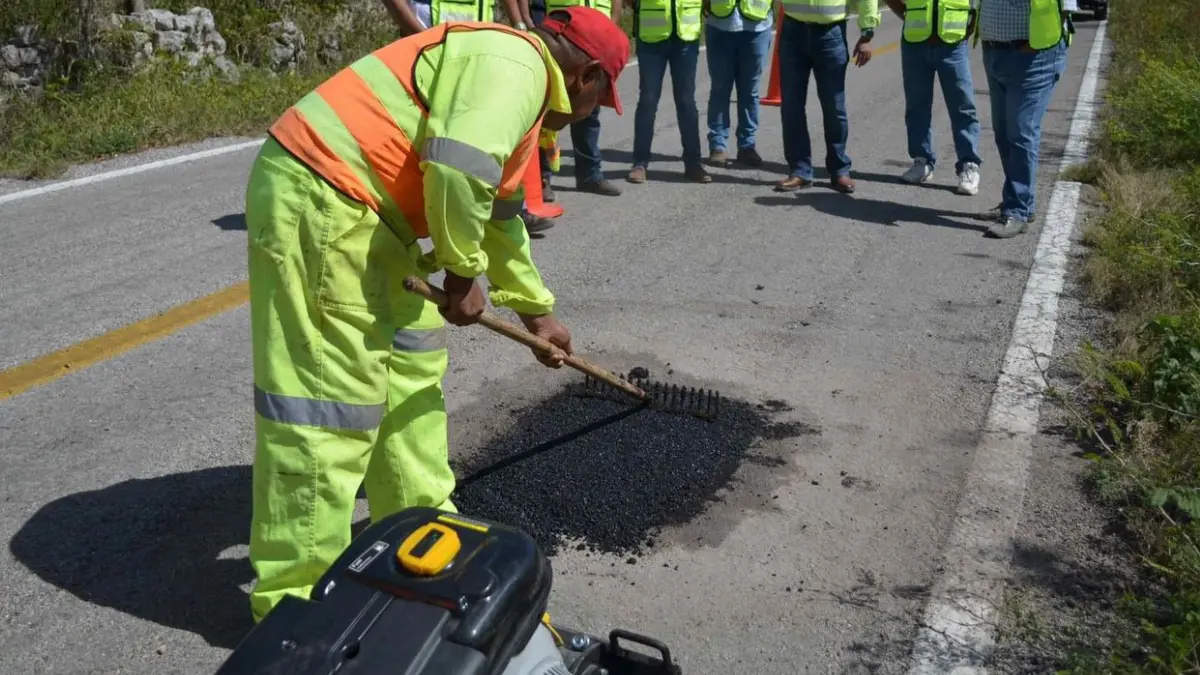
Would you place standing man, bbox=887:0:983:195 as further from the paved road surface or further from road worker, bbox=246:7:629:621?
road worker, bbox=246:7:629:621

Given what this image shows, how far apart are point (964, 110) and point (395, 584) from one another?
23.7 feet

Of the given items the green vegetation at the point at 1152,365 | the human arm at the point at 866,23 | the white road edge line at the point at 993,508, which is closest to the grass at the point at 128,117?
the human arm at the point at 866,23

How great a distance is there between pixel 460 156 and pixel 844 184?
6.20 meters

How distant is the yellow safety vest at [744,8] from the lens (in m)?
8.71

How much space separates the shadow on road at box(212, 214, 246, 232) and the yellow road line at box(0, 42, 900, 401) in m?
1.08

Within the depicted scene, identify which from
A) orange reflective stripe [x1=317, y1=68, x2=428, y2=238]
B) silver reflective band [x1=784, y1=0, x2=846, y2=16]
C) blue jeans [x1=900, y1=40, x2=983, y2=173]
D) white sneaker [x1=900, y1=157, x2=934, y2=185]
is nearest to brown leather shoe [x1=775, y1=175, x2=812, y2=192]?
white sneaker [x1=900, y1=157, x2=934, y2=185]

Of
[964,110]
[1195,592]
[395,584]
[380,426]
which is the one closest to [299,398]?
[380,426]

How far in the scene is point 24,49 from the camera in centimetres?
971

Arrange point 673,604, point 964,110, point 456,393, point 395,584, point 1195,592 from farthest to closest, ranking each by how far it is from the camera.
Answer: point 964,110 < point 456,393 < point 673,604 < point 1195,592 < point 395,584

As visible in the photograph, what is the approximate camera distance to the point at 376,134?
2922 millimetres

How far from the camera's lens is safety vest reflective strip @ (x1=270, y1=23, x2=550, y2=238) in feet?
9.54

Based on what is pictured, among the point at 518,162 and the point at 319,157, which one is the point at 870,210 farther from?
the point at 319,157

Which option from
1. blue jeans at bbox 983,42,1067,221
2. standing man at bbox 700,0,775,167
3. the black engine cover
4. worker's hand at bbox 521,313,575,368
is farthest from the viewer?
standing man at bbox 700,0,775,167

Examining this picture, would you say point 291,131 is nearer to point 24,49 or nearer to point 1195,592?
point 1195,592
